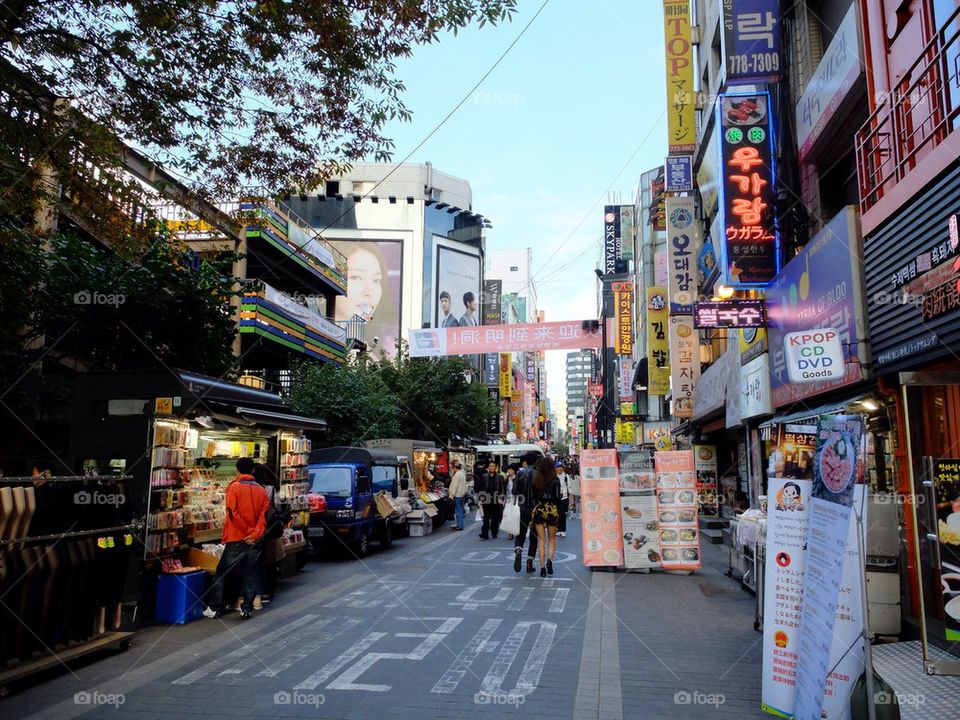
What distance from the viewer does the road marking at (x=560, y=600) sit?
8336 millimetres

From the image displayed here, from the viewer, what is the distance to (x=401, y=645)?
6.55 metres

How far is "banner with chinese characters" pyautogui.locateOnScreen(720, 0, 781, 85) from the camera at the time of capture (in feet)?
45.1

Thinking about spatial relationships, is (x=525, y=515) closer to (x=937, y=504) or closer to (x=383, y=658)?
(x=383, y=658)

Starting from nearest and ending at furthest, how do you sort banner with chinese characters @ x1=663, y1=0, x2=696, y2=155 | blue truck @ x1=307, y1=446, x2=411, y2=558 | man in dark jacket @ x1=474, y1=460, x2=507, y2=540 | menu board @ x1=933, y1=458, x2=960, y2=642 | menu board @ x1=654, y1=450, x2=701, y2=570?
menu board @ x1=933, y1=458, x2=960, y2=642 < menu board @ x1=654, y1=450, x2=701, y2=570 < blue truck @ x1=307, y1=446, x2=411, y2=558 < man in dark jacket @ x1=474, y1=460, x2=507, y2=540 < banner with chinese characters @ x1=663, y1=0, x2=696, y2=155

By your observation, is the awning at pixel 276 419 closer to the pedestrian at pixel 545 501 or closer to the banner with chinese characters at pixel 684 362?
the pedestrian at pixel 545 501

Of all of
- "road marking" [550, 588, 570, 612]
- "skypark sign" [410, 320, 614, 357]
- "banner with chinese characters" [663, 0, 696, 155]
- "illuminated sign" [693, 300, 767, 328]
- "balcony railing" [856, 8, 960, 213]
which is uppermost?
"banner with chinese characters" [663, 0, 696, 155]

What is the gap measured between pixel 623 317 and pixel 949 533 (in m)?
42.9

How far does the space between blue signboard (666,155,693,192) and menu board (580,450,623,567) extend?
14.4 m

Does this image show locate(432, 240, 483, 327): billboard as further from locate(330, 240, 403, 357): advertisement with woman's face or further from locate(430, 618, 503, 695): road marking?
locate(430, 618, 503, 695): road marking

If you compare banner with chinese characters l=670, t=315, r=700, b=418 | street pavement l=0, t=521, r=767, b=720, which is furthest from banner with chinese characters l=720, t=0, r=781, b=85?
banner with chinese characters l=670, t=315, r=700, b=418

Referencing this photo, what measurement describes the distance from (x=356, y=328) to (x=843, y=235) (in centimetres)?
4111

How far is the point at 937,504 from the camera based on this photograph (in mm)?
5371

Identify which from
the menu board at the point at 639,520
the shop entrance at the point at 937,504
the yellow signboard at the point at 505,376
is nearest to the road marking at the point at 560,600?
the menu board at the point at 639,520

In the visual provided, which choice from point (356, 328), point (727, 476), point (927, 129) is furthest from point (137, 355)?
point (356, 328)
